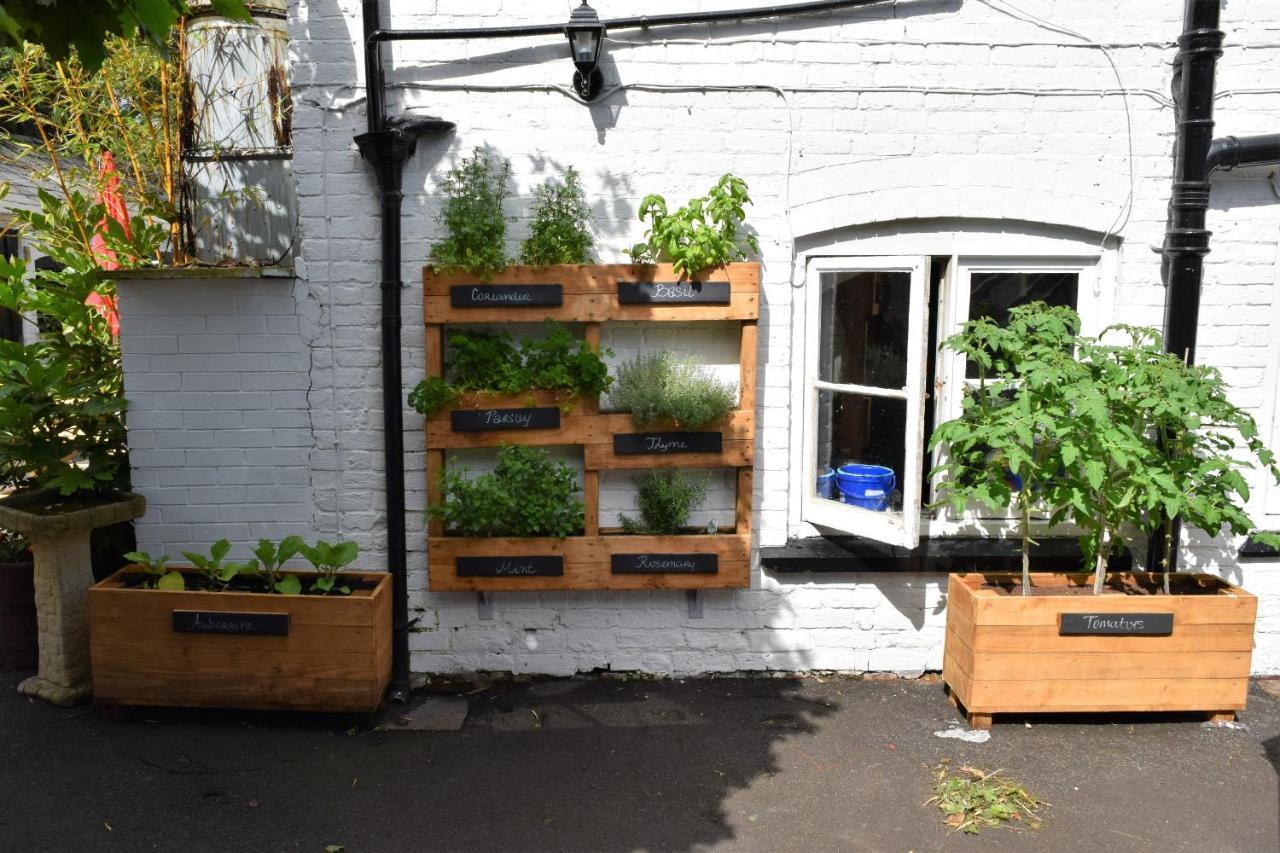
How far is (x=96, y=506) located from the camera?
14.1ft

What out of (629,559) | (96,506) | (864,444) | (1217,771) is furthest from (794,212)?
(96,506)

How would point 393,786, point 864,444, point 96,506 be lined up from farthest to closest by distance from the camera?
point 864,444, point 96,506, point 393,786

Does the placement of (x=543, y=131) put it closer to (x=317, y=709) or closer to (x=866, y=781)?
(x=317, y=709)

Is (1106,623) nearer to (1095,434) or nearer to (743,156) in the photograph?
(1095,434)

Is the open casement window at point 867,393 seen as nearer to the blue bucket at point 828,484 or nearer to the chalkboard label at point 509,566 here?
the blue bucket at point 828,484

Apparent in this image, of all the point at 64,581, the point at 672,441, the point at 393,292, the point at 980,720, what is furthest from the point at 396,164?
the point at 980,720

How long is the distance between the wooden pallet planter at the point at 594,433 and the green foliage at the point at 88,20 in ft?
6.52

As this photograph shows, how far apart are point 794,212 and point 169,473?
3182mm

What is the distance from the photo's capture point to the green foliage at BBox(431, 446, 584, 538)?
14.3 ft

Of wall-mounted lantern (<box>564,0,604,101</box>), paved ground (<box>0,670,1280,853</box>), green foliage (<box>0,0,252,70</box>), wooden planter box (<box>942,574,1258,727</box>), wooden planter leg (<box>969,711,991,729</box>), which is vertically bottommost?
paved ground (<box>0,670,1280,853</box>)

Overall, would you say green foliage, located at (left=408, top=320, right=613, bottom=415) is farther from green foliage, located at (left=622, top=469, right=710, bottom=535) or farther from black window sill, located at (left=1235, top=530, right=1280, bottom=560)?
black window sill, located at (left=1235, top=530, right=1280, bottom=560)

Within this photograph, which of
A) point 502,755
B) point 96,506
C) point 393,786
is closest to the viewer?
point 393,786

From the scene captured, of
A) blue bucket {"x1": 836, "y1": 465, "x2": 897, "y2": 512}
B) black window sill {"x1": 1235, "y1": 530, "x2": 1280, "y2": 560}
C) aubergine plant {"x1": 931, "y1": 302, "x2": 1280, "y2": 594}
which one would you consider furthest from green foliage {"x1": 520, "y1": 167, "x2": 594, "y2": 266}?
black window sill {"x1": 1235, "y1": 530, "x2": 1280, "y2": 560}

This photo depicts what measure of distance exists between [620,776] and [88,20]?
309 centimetres
